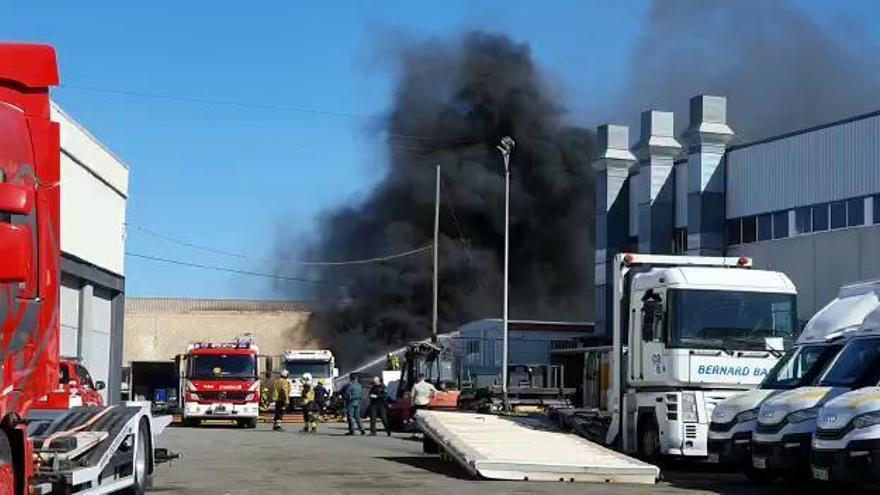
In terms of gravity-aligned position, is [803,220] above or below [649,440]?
above

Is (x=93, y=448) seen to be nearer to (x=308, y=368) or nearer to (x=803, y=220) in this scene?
(x=803, y=220)

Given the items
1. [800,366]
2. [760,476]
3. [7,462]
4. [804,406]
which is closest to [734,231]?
[800,366]

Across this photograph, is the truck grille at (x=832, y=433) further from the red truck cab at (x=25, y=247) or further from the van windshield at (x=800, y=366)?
the red truck cab at (x=25, y=247)

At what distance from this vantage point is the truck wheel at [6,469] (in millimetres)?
8828

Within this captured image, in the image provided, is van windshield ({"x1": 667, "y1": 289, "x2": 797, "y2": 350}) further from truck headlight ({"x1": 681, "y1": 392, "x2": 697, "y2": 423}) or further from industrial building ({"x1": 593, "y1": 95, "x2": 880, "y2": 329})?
industrial building ({"x1": 593, "y1": 95, "x2": 880, "y2": 329})

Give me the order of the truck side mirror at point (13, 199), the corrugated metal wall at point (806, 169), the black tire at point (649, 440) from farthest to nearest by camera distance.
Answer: the corrugated metal wall at point (806, 169), the black tire at point (649, 440), the truck side mirror at point (13, 199)

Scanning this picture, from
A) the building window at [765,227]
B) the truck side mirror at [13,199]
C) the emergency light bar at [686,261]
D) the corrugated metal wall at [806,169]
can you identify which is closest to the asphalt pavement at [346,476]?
the emergency light bar at [686,261]

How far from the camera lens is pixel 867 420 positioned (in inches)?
521

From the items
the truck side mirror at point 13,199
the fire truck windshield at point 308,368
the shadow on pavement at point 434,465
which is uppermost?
the truck side mirror at point 13,199

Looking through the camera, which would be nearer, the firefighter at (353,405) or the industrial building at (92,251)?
the industrial building at (92,251)

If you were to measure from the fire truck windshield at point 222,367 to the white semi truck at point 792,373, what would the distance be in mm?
22805

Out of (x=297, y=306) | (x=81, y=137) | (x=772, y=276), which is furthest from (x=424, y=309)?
(x=772, y=276)

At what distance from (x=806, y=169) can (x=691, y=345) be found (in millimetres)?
21483

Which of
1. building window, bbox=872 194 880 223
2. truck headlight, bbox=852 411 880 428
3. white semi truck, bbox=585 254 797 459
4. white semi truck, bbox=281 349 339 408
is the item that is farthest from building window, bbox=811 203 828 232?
truck headlight, bbox=852 411 880 428
